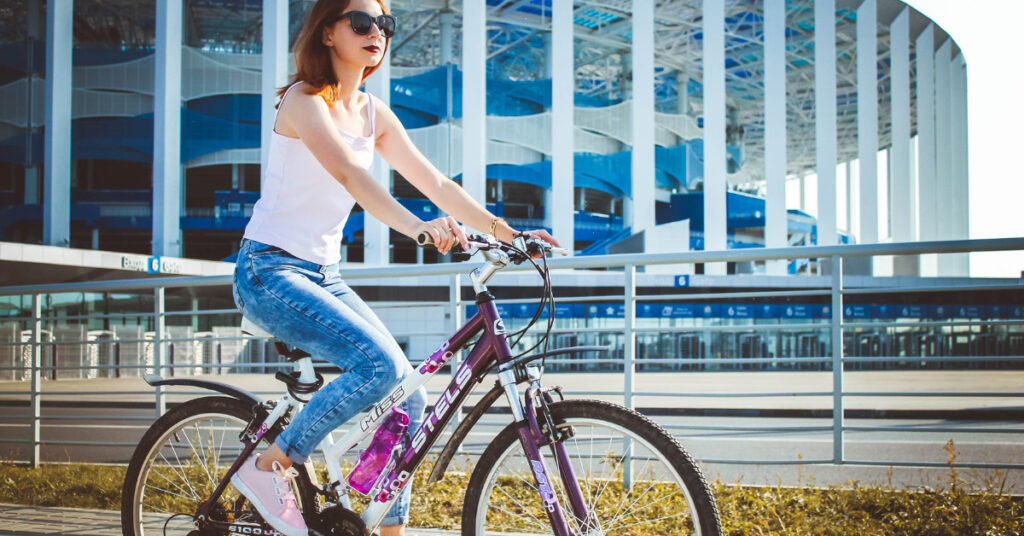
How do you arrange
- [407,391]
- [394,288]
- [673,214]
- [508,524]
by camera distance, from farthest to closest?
[673,214] → [394,288] → [508,524] → [407,391]

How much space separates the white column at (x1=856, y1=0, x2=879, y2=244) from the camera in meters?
35.5

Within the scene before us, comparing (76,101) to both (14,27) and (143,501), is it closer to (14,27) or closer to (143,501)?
(14,27)

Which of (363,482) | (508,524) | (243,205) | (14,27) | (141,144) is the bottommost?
(508,524)

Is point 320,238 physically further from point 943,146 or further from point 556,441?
point 943,146

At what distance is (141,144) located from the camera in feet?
119

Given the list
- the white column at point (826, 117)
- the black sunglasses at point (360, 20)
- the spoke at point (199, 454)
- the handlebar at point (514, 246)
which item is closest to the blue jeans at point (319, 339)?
the handlebar at point (514, 246)

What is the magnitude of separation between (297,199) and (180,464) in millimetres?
1456

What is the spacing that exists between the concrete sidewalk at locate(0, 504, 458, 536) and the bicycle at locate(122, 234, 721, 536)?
0.93 m

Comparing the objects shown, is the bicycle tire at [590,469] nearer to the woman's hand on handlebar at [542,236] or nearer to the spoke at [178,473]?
the woman's hand on handlebar at [542,236]

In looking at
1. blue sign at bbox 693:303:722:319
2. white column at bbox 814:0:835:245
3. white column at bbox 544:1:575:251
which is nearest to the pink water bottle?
blue sign at bbox 693:303:722:319

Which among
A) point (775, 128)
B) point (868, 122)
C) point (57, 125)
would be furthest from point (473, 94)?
point (868, 122)

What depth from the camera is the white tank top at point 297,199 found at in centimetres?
254

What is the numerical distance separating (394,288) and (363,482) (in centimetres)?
2797

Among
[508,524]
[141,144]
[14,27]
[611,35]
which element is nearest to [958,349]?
[508,524]
